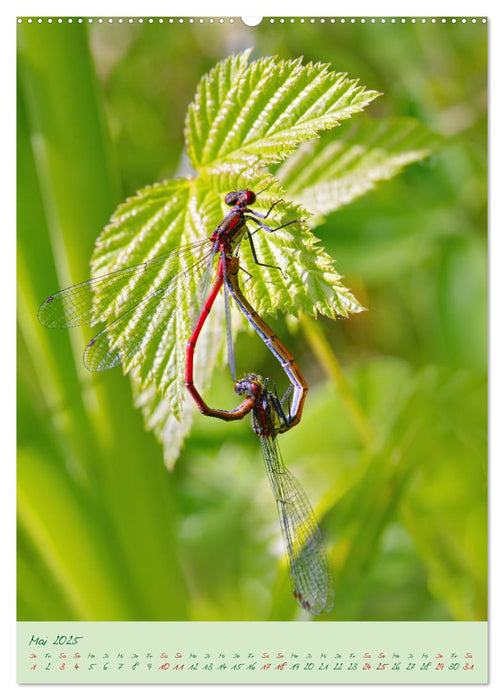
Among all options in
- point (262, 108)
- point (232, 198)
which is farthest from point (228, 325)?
point (262, 108)

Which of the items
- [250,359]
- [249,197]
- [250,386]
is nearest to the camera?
[249,197]

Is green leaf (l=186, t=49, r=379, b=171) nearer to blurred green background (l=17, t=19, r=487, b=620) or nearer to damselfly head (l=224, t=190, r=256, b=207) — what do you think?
damselfly head (l=224, t=190, r=256, b=207)

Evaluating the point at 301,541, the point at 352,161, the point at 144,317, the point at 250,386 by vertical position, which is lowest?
the point at 301,541

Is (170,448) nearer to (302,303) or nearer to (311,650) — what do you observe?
(302,303)

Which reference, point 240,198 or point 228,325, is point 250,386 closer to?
point 228,325

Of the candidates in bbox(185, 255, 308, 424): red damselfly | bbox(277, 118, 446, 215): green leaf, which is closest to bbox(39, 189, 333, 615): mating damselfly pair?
bbox(185, 255, 308, 424): red damselfly

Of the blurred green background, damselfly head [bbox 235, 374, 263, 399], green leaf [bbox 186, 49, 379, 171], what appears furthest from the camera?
the blurred green background

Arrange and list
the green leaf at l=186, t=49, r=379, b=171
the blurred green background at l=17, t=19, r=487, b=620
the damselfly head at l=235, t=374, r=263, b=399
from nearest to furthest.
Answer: the green leaf at l=186, t=49, r=379, b=171, the damselfly head at l=235, t=374, r=263, b=399, the blurred green background at l=17, t=19, r=487, b=620

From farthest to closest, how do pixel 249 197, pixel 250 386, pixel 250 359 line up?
pixel 250 359, pixel 250 386, pixel 249 197
